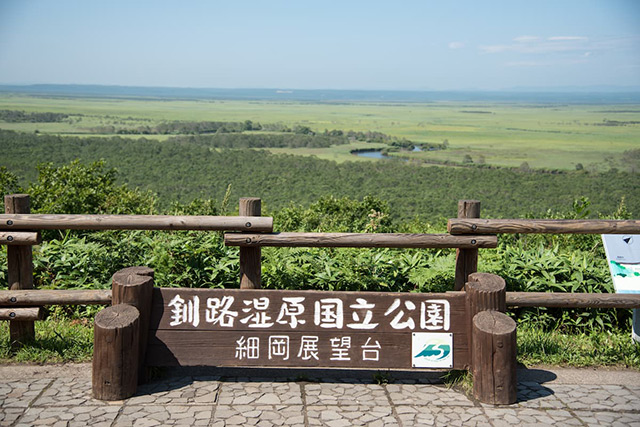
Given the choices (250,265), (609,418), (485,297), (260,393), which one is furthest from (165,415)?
(609,418)

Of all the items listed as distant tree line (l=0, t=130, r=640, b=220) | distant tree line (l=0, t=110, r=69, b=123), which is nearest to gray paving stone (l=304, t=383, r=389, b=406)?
distant tree line (l=0, t=130, r=640, b=220)

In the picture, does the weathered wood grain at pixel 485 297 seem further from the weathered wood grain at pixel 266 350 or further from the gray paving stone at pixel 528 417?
the gray paving stone at pixel 528 417

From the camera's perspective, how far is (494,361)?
353 cm

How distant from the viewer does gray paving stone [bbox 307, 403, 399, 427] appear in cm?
333

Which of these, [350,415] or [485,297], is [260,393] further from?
[485,297]

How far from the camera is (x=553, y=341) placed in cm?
454

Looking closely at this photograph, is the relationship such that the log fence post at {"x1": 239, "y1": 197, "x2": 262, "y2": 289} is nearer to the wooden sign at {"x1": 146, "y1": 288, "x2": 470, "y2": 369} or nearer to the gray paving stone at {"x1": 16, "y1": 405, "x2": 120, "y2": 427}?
the wooden sign at {"x1": 146, "y1": 288, "x2": 470, "y2": 369}

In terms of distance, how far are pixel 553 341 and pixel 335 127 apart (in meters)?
54.2

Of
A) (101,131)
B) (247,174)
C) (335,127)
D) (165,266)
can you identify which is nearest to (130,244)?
(165,266)

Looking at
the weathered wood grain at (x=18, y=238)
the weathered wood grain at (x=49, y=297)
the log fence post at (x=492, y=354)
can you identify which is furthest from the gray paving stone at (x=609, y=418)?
the weathered wood grain at (x=18, y=238)

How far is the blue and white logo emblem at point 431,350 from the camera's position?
3765mm

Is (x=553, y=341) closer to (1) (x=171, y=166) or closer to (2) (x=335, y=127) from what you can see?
(1) (x=171, y=166)

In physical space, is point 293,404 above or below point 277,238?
below

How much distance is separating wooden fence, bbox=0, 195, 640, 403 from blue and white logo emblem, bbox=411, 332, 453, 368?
449 millimetres
